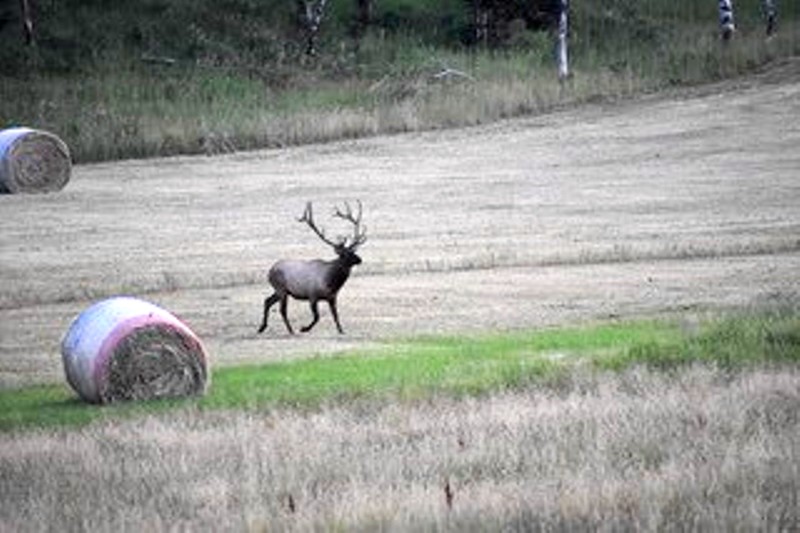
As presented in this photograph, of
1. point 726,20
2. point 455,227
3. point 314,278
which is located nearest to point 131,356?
point 314,278

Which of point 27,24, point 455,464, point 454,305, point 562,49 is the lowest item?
point 454,305

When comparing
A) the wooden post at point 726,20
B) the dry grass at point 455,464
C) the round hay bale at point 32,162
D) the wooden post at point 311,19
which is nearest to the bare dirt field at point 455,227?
the round hay bale at point 32,162

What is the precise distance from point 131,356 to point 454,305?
807 cm

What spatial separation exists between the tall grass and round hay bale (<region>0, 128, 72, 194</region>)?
638 centimetres

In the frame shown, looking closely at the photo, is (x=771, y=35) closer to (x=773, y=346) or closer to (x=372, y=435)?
(x=773, y=346)

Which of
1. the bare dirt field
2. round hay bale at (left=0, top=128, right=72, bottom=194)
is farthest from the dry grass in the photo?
round hay bale at (left=0, top=128, right=72, bottom=194)

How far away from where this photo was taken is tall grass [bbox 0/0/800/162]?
5253cm

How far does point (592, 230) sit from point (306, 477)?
72.9 ft

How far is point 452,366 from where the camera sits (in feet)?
62.5

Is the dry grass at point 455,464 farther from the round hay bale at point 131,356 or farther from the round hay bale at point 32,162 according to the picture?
the round hay bale at point 32,162

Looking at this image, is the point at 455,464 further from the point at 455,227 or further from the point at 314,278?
the point at 455,227

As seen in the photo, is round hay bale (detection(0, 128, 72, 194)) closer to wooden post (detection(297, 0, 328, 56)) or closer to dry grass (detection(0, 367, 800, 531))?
wooden post (detection(297, 0, 328, 56))

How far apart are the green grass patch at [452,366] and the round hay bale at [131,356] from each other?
23 cm

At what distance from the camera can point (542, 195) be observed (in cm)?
4153
